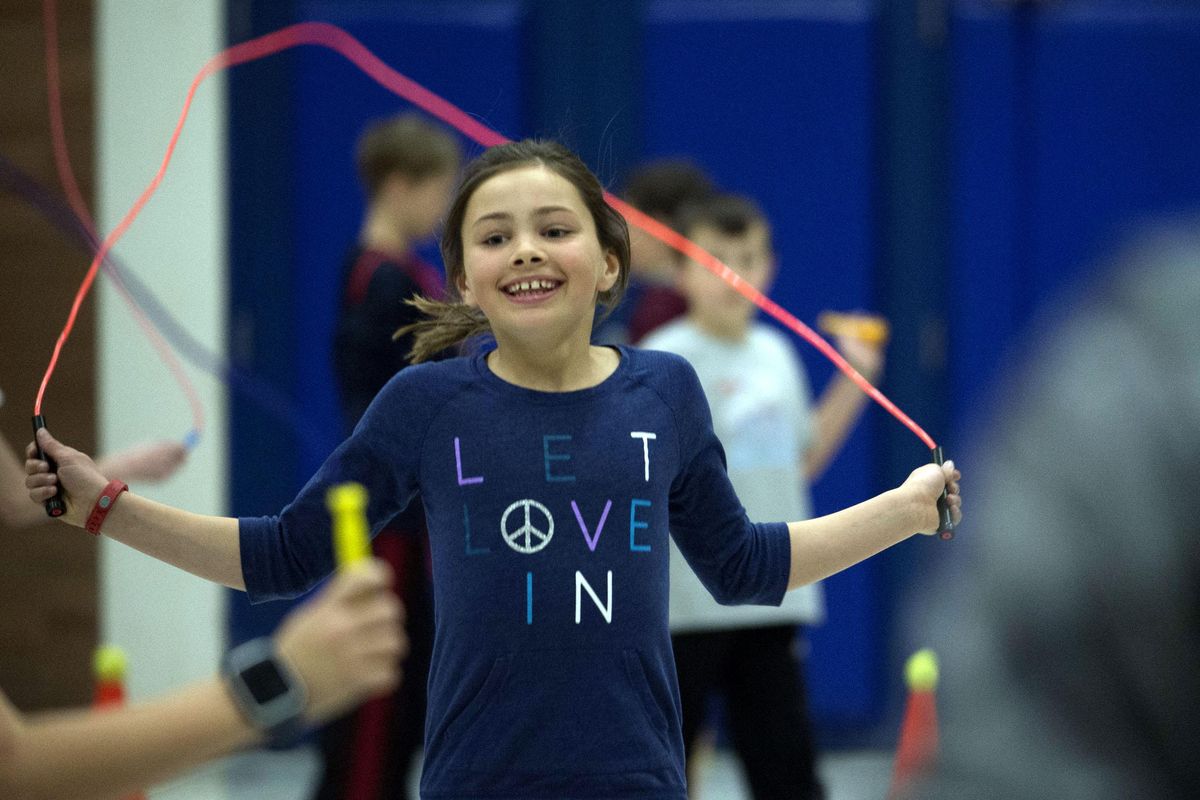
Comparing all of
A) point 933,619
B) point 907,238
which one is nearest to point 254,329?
point 907,238

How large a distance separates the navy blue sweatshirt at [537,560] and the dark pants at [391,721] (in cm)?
140

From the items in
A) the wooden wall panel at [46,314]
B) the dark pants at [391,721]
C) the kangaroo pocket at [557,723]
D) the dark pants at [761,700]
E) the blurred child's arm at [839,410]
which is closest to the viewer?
the kangaroo pocket at [557,723]

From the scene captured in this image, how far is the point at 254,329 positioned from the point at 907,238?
1982 millimetres

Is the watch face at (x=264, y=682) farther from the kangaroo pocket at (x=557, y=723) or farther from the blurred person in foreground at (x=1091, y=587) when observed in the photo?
the blurred person in foreground at (x=1091, y=587)

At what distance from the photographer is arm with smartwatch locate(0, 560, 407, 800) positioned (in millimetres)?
1117

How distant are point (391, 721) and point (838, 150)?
2.32 metres

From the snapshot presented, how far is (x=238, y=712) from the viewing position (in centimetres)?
114

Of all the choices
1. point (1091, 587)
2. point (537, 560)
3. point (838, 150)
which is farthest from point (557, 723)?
point (838, 150)

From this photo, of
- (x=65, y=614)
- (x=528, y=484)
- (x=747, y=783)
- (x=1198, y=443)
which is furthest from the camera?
(x=65, y=614)

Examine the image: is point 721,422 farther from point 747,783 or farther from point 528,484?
point 528,484

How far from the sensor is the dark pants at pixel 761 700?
9.68 feet

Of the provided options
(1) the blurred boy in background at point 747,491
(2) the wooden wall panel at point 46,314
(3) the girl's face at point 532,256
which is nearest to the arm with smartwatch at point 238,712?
(3) the girl's face at point 532,256

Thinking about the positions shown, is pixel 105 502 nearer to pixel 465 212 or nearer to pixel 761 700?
pixel 465 212

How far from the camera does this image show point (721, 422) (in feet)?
10.00
